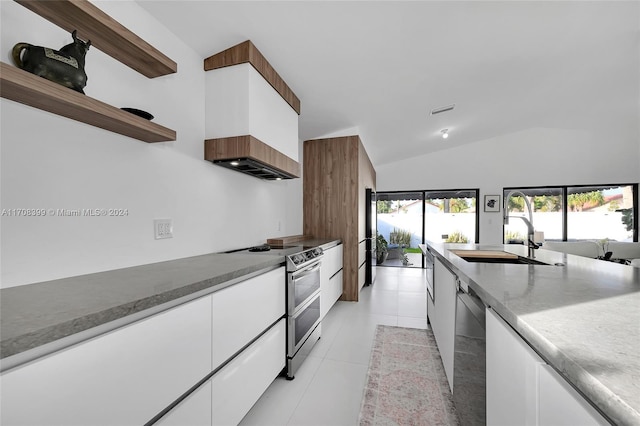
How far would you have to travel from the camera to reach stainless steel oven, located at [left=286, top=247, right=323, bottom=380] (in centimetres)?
185

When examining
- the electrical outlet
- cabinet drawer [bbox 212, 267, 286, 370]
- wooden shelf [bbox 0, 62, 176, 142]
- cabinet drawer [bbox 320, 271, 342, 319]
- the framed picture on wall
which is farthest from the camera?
the framed picture on wall

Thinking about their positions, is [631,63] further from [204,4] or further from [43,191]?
[43,191]

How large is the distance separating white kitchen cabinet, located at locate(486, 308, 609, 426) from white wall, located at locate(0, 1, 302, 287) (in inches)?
65.3

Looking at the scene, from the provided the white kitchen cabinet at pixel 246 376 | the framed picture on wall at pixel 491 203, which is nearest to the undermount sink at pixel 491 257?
the white kitchen cabinet at pixel 246 376

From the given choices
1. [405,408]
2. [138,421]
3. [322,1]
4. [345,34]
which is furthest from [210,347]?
[345,34]

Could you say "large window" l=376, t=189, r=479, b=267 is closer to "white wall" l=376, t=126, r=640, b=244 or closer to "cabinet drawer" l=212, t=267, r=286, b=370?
"white wall" l=376, t=126, r=640, b=244

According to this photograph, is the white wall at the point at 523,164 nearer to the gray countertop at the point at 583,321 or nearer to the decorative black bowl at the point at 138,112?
the gray countertop at the point at 583,321

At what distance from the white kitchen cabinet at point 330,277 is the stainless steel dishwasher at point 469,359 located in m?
1.42

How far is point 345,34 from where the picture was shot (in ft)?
6.35

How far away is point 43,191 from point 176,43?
4.05ft

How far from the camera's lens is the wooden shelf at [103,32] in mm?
1026

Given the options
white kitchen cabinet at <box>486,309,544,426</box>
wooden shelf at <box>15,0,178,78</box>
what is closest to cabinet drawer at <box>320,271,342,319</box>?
white kitchen cabinet at <box>486,309,544,426</box>

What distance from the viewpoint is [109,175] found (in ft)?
4.24

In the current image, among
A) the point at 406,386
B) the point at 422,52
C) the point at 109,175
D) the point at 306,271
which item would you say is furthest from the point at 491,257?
the point at 109,175
